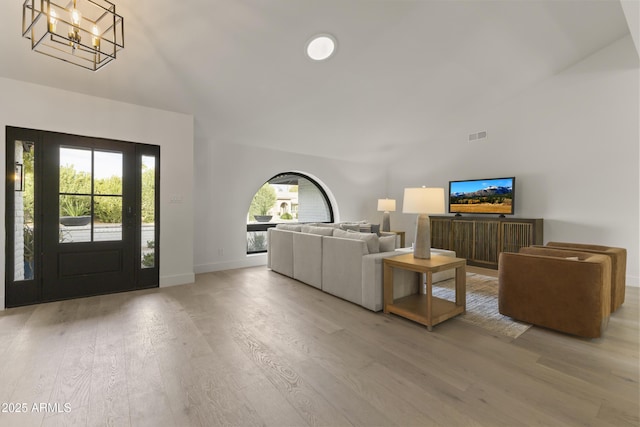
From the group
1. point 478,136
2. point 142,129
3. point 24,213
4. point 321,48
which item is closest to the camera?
point 24,213

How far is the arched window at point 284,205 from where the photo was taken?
5945 millimetres

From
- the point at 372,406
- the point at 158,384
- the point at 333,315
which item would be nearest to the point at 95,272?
the point at 158,384

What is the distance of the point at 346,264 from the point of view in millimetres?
3398

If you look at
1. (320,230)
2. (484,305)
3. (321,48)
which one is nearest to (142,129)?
(321,48)

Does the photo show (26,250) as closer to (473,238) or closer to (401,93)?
(401,93)

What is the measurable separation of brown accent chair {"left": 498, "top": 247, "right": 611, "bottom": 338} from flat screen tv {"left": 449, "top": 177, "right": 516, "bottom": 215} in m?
2.52

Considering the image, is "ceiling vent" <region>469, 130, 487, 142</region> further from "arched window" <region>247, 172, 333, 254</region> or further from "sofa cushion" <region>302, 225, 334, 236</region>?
"sofa cushion" <region>302, 225, 334, 236</region>

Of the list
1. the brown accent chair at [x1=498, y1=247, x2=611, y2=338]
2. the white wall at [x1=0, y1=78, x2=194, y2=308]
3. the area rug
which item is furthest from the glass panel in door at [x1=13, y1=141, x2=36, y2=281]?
the brown accent chair at [x1=498, y1=247, x2=611, y2=338]

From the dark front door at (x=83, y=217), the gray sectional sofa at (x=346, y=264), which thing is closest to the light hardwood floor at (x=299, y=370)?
the gray sectional sofa at (x=346, y=264)

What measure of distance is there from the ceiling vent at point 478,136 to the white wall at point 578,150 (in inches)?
3.7

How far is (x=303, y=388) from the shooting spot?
1789 millimetres

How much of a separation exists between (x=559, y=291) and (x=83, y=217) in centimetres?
509

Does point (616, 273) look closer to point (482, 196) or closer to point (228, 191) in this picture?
point (482, 196)

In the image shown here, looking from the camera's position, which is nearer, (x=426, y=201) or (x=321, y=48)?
(x=426, y=201)
